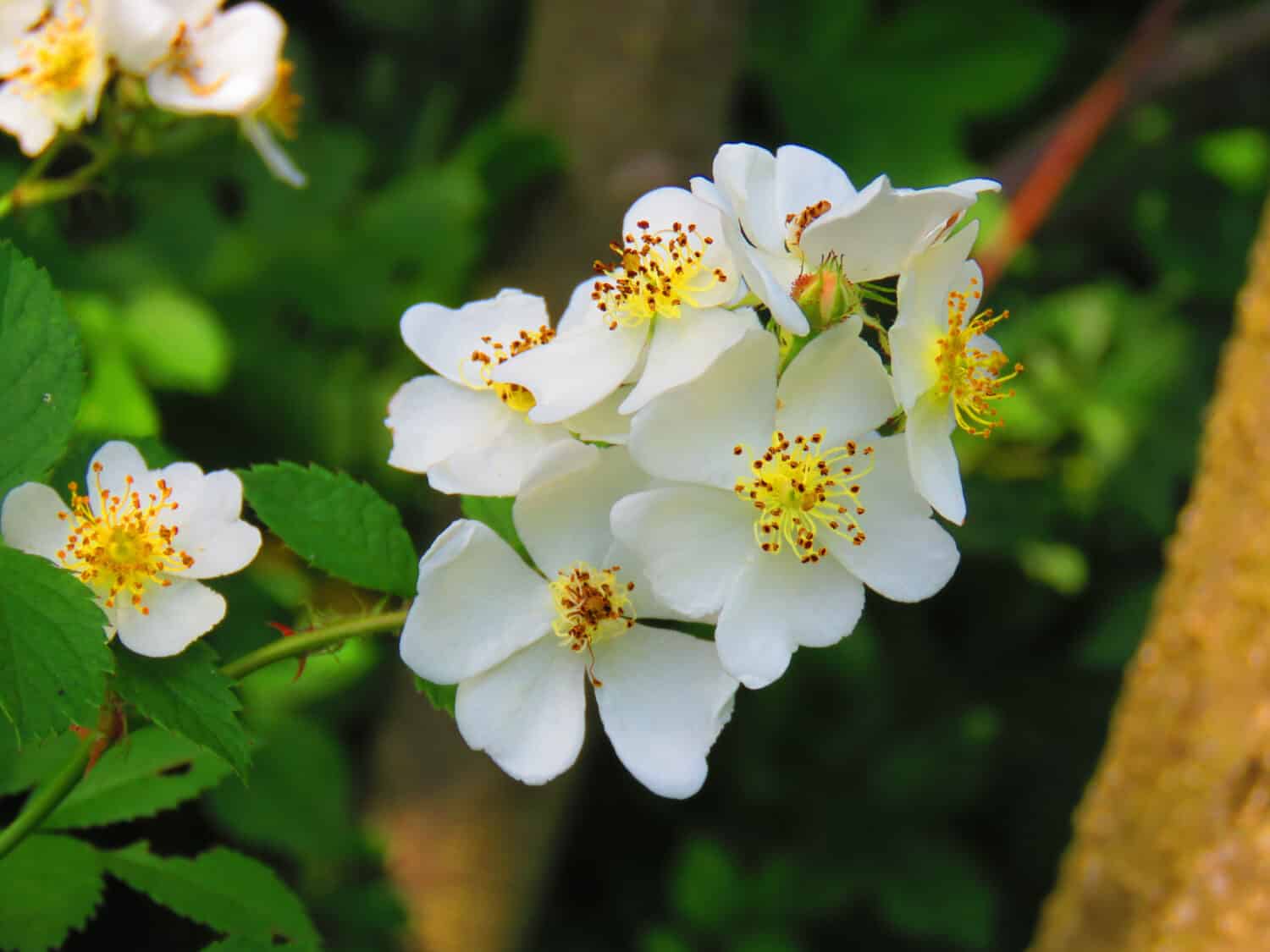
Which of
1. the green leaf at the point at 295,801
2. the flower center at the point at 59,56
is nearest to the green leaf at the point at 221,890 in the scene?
the flower center at the point at 59,56

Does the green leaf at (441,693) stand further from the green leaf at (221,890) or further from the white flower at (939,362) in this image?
the white flower at (939,362)

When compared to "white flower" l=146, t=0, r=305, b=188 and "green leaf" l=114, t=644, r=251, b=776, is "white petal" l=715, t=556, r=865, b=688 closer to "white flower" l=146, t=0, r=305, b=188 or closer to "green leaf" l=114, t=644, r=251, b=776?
"green leaf" l=114, t=644, r=251, b=776

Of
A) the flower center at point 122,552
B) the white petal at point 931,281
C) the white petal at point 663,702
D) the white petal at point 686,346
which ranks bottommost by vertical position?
the white petal at point 663,702

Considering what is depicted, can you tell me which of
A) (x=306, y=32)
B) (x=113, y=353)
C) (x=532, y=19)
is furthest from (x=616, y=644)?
(x=306, y=32)

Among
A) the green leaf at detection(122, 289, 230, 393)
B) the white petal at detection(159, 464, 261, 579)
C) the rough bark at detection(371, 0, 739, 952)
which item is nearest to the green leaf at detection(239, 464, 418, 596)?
the white petal at detection(159, 464, 261, 579)

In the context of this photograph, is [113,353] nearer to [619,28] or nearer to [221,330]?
[221,330]

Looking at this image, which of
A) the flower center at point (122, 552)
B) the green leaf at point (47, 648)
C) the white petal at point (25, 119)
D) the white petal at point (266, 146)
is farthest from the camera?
the white petal at point (266, 146)
